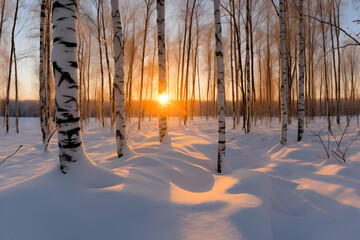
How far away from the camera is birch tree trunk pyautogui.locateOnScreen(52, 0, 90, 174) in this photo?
6.84 feet

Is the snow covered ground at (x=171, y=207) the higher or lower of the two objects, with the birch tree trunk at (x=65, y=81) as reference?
lower

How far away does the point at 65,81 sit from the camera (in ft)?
6.91

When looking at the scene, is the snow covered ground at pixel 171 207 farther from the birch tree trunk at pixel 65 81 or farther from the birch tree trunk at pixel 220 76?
the birch tree trunk at pixel 220 76

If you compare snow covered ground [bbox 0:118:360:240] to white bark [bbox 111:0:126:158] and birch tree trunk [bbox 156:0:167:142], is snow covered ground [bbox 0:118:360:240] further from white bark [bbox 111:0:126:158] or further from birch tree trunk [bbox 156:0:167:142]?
birch tree trunk [bbox 156:0:167:142]

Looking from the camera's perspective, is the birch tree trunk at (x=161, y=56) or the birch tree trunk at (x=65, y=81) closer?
the birch tree trunk at (x=65, y=81)

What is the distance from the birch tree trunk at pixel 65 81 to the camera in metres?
2.09

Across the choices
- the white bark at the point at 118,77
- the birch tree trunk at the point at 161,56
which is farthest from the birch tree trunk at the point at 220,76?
the white bark at the point at 118,77

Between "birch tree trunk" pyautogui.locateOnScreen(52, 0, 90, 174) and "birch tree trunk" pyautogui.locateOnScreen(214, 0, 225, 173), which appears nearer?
"birch tree trunk" pyautogui.locateOnScreen(52, 0, 90, 174)

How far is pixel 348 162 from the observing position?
11.0 feet

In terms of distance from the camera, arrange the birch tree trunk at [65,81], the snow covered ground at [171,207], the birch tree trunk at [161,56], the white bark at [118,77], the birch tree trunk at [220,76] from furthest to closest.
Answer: the birch tree trunk at [161,56] < the white bark at [118,77] < the birch tree trunk at [220,76] < the birch tree trunk at [65,81] < the snow covered ground at [171,207]

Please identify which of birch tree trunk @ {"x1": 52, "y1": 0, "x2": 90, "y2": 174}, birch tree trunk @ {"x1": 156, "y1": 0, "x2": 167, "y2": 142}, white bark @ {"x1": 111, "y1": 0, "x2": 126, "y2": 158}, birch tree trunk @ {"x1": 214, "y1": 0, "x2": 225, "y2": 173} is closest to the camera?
birch tree trunk @ {"x1": 52, "y1": 0, "x2": 90, "y2": 174}

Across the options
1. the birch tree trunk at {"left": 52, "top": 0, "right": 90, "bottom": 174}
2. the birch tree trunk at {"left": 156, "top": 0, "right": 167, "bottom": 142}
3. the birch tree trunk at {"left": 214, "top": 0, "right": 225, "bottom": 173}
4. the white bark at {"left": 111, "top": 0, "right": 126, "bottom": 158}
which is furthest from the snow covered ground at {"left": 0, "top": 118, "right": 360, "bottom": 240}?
the birch tree trunk at {"left": 156, "top": 0, "right": 167, "bottom": 142}

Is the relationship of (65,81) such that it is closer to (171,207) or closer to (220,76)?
(171,207)

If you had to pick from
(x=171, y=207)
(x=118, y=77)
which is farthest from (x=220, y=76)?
(x=171, y=207)
